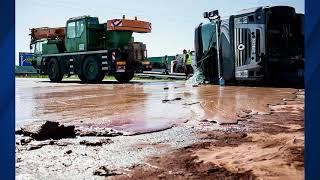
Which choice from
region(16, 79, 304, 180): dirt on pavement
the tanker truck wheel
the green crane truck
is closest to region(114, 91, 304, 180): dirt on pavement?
region(16, 79, 304, 180): dirt on pavement

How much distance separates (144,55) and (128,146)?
53.4 ft

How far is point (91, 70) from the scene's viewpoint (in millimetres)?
19375

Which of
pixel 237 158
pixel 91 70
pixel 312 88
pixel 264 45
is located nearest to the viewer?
pixel 312 88

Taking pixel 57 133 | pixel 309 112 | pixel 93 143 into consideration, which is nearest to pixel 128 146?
pixel 93 143

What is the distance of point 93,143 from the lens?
3680 mm

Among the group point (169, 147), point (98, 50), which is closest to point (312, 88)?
point (169, 147)

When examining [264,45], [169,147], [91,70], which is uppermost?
[264,45]

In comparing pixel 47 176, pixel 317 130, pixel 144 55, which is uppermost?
pixel 144 55

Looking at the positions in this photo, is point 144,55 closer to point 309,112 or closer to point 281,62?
point 281,62

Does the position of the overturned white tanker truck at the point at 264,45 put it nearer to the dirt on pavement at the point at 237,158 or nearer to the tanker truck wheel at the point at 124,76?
the tanker truck wheel at the point at 124,76
